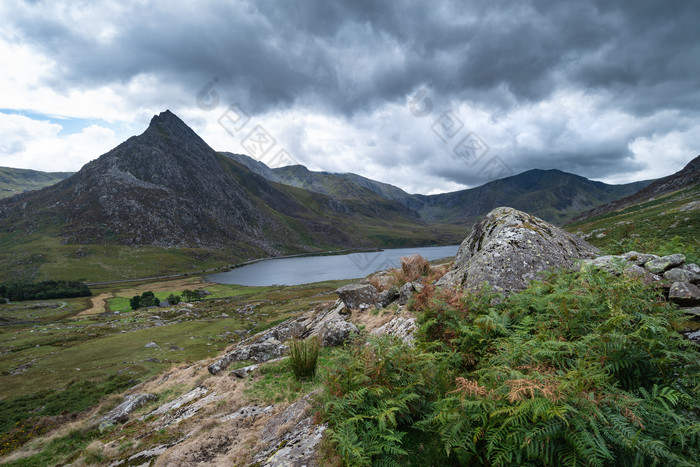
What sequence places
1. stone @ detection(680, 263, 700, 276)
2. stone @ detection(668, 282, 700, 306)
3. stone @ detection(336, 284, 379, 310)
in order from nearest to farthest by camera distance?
stone @ detection(668, 282, 700, 306)
stone @ detection(680, 263, 700, 276)
stone @ detection(336, 284, 379, 310)

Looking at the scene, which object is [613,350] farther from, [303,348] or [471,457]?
[303,348]

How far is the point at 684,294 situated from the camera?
566 cm

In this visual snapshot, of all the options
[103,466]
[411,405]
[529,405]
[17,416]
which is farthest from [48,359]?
[529,405]

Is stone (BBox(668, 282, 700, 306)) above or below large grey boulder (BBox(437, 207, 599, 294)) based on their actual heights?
below

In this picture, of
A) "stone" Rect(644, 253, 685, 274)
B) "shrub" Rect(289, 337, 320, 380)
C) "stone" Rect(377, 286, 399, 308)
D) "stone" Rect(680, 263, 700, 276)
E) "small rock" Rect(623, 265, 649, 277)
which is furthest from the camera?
"stone" Rect(377, 286, 399, 308)

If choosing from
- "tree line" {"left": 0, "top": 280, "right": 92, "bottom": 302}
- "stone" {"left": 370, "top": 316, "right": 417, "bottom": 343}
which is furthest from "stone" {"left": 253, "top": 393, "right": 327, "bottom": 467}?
"tree line" {"left": 0, "top": 280, "right": 92, "bottom": 302}

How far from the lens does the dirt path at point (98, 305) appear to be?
72.2m

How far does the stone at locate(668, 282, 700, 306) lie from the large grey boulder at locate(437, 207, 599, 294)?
3.06m

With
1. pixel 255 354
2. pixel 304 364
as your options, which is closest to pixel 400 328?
pixel 304 364

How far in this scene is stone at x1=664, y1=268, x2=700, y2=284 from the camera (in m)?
6.43

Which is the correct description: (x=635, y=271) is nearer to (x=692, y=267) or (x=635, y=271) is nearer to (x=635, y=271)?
(x=635, y=271)

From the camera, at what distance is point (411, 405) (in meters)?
5.08

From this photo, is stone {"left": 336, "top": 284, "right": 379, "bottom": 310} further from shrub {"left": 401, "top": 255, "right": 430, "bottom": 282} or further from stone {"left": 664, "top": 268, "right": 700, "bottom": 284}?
stone {"left": 664, "top": 268, "right": 700, "bottom": 284}

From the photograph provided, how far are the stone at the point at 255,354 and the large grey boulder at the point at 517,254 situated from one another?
28.4ft
